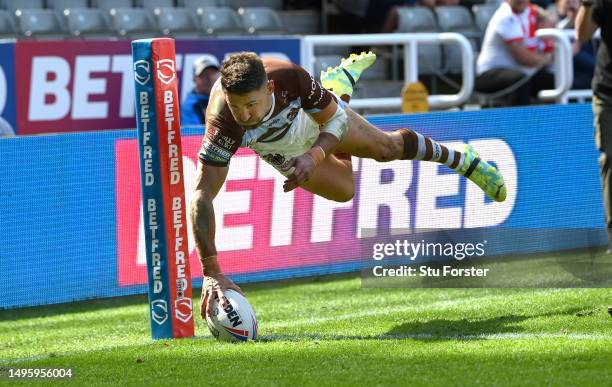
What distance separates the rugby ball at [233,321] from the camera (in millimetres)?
6875

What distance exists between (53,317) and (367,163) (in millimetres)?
3094

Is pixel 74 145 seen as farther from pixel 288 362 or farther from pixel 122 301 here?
pixel 288 362

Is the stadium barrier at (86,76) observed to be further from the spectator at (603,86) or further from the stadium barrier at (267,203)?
the spectator at (603,86)

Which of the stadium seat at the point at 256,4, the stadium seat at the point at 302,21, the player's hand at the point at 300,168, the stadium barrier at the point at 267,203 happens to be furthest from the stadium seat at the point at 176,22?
the player's hand at the point at 300,168

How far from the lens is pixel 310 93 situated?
751 cm

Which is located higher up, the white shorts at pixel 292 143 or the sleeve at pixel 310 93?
the sleeve at pixel 310 93

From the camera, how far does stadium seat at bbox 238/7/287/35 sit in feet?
51.7

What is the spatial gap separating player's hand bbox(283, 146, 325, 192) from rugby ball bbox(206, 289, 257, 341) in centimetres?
77

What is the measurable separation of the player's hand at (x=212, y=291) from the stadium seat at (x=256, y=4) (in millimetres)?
10563

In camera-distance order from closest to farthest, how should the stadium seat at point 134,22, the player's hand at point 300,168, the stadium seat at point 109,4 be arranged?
1. the player's hand at point 300,168
2. the stadium seat at point 134,22
3. the stadium seat at point 109,4

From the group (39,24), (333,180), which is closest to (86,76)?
(39,24)

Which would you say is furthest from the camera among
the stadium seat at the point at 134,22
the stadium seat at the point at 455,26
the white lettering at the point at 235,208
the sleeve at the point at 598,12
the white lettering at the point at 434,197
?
the stadium seat at the point at 455,26

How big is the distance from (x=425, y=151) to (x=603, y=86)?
1.61m

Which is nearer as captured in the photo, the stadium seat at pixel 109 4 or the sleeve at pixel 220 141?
the sleeve at pixel 220 141
